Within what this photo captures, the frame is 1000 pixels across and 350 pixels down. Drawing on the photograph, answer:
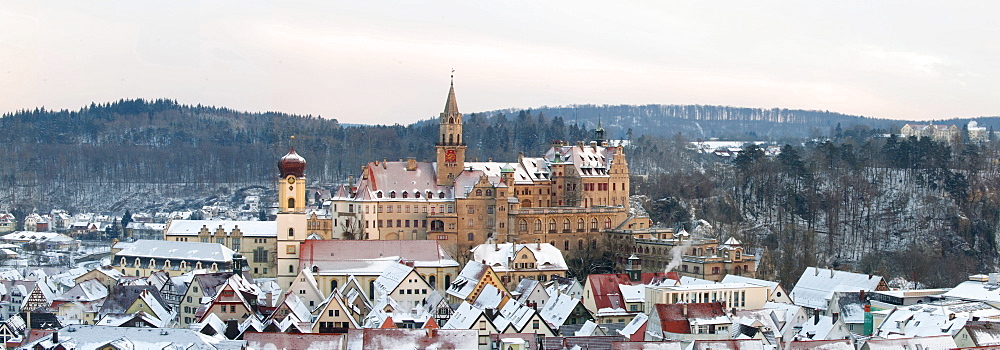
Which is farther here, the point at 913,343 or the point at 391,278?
the point at 391,278

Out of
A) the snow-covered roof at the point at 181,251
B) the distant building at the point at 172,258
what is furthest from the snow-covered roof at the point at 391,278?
the snow-covered roof at the point at 181,251

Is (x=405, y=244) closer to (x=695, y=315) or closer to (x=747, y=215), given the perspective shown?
(x=695, y=315)

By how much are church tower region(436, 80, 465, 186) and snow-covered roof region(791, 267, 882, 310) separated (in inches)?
1013

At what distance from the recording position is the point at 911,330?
200 ft

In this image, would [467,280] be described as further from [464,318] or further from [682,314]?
[682,314]

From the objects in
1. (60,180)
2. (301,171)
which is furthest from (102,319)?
(60,180)

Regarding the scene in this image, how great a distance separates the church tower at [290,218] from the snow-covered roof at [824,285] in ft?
96.9

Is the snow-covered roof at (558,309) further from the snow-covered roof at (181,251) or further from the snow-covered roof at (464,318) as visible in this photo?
the snow-covered roof at (181,251)

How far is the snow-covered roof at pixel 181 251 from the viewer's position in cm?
9525

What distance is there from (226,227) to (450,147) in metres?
19.8

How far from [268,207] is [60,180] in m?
51.3

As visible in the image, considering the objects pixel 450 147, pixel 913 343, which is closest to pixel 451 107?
pixel 450 147

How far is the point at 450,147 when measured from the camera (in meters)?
95.2

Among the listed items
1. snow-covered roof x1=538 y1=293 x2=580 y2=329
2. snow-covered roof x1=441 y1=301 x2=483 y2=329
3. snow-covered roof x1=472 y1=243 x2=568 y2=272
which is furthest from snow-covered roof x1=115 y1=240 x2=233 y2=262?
snow-covered roof x1=441 y1=301 x2=483 y2=329
